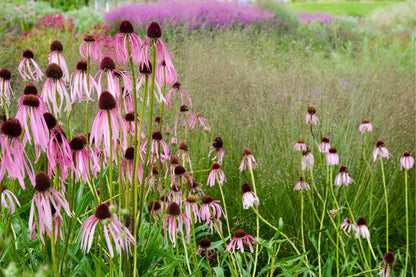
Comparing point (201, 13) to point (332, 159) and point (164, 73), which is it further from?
point (164, 73)

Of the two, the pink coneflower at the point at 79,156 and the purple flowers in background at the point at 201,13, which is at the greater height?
the pink coneflower at the point at 79,156

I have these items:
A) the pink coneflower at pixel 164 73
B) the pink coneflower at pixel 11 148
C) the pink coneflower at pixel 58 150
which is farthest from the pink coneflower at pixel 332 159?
the pink coneflower at pixel 11 148

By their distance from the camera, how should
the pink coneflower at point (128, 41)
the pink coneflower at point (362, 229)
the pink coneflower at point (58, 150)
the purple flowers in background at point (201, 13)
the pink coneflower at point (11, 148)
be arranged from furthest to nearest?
the purple flowers in background at point (201, 13) → the pink coneflower at point (362, 229) → the pink coneflower at point (128, 41) → the pink coneflower at point (58, 150) → the pink coneflower at point (11, 148)

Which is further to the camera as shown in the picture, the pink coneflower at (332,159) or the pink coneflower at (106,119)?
the pink coneflower at (332,159)

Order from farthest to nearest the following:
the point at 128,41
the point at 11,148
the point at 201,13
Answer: the point at 201,13
the point at 128,41
the point at 11,148

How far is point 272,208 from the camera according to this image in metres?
2.36

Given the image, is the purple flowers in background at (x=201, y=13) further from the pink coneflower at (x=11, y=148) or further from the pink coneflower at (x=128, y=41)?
the pink coneflower at (x=11, y=148)

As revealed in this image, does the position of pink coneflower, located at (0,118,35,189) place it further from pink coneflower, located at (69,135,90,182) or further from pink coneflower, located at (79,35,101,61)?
pink coneflower, located at (79,35,101,61)

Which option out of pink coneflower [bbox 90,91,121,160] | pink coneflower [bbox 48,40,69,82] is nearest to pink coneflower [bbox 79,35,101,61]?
pink coneflower [bbox 48,40,69,82]

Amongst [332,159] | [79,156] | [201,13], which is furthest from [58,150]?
[201,13]

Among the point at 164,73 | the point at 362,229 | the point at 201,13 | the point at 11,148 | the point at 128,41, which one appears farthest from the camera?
the point at 201,13

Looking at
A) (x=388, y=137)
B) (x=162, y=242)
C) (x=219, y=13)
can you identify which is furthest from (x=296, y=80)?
(x=219, y=13)

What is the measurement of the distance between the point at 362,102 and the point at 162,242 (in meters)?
1.90

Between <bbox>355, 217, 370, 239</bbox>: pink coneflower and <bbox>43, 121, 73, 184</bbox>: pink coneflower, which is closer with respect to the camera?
<bbox>43, 121, 73, 184</bbox>: pink coneflower
